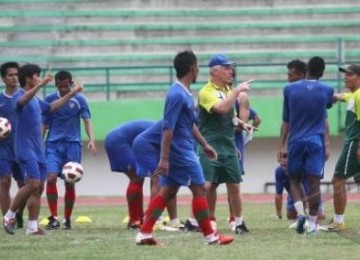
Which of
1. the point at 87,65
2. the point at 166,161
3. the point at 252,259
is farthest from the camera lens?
the point at 87,65

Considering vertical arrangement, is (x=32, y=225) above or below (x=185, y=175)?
below

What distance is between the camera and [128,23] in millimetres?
30688

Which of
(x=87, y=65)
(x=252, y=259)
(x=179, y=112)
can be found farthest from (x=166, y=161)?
(x=87, y=65)

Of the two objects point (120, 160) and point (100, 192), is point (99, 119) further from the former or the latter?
point (120, 160)

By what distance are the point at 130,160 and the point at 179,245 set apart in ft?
9.84

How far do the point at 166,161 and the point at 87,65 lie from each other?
686 inches

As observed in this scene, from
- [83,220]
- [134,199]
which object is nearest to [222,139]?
[134,199]

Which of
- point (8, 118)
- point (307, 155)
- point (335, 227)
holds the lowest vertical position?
point (335, 227)

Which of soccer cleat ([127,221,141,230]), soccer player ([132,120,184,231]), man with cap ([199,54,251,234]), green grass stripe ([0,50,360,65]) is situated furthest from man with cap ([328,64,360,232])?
green grass stripe ([0,50,360,65])

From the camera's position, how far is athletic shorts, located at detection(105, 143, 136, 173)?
52.2 feet

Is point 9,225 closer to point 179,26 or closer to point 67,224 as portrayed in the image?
point 67,224

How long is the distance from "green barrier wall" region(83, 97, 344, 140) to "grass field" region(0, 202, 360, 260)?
10.9 metres

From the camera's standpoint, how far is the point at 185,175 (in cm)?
1295

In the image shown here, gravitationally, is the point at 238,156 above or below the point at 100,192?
above
